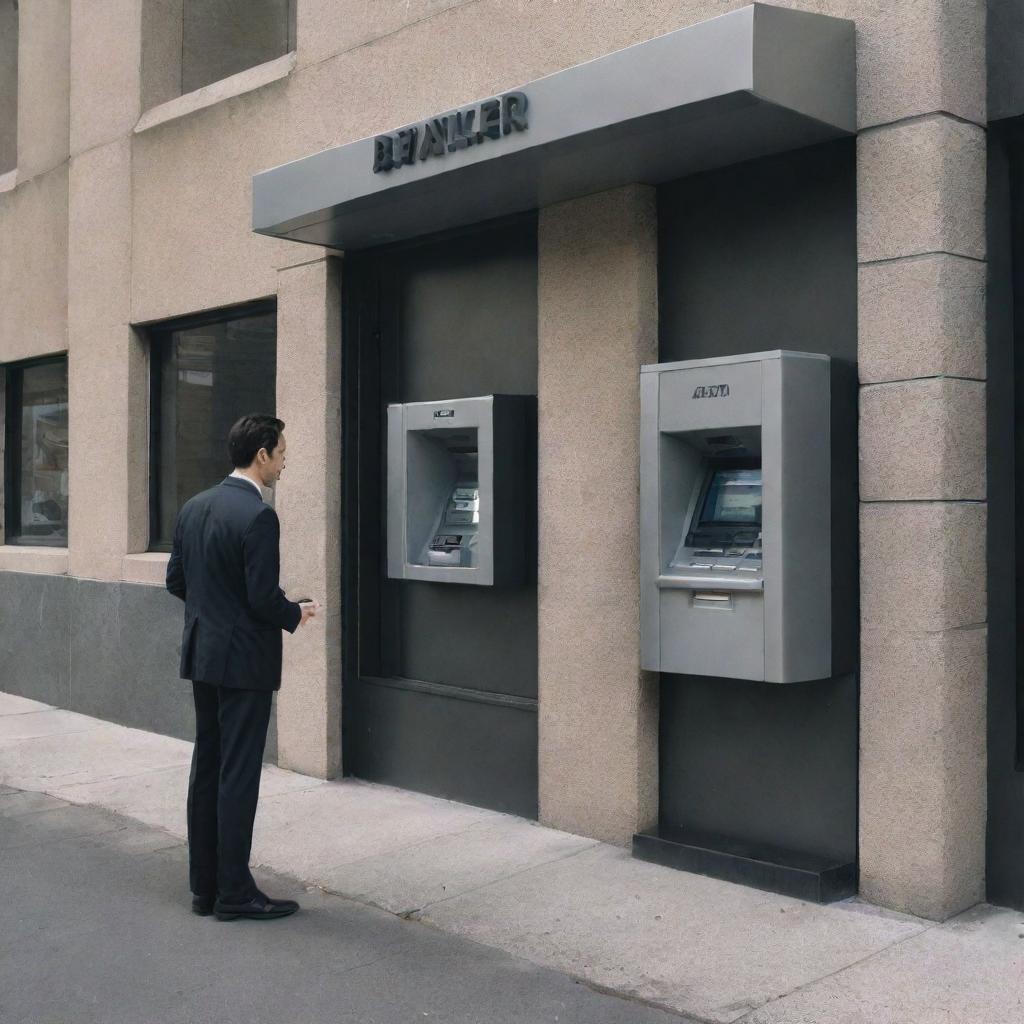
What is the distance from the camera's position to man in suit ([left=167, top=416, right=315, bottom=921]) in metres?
5.00

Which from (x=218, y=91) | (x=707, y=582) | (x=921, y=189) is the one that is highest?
(x=218, y=91)

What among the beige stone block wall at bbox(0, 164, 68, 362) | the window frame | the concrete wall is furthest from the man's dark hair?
the concrete wall

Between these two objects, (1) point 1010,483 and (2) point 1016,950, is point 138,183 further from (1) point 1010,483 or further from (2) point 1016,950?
(2) point 1016,950

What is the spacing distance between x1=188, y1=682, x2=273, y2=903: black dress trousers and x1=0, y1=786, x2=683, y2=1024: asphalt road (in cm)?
18

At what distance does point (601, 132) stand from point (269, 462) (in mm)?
1857

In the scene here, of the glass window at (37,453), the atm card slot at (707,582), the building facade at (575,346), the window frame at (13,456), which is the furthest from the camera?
the window frame at (13,456)

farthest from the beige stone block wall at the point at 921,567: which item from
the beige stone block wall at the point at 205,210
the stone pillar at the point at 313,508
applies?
the beige stone block wall at the point at 205,210

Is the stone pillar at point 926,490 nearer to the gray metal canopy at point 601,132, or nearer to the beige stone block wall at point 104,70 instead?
the gray metal canopy at point 601,132

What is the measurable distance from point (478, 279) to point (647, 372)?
169cm

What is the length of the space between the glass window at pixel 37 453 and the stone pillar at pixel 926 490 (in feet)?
24.3

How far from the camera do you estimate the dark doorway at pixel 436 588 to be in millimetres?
6641

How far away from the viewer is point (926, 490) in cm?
488

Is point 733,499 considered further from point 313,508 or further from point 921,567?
point 313,508

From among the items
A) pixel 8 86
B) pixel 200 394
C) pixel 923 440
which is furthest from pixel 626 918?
pixel 8 86
